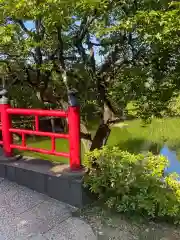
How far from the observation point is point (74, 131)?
314 cm

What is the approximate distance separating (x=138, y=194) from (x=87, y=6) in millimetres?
1802

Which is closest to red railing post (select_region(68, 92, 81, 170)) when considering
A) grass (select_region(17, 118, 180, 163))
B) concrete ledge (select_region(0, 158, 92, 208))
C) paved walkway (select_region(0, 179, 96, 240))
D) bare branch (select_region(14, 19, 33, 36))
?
concrete ledge (select_region(0, 158, 92, 208))

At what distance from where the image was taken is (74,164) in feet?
10.6

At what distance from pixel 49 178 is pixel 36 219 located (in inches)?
21.3

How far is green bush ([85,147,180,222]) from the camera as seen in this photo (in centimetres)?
279

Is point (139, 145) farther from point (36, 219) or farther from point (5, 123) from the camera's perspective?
point (36, 219)

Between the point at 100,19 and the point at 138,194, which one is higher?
the point at 100,19

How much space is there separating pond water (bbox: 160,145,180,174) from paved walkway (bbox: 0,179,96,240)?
3397 mm

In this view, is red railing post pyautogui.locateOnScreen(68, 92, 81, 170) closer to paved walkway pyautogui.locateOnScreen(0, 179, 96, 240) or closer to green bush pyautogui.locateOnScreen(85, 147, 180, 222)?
green bush pyautogui.locateOnScreen(85, 147, 180, 222)

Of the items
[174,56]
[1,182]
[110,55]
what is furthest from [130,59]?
[1,182]

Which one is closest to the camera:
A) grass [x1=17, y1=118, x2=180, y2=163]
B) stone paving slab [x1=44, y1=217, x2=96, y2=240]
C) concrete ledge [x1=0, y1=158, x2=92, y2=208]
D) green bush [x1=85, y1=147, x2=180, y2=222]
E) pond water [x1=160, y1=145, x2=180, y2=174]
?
stone paving slab [x1=44, y1=217, x2=96, y2=240]

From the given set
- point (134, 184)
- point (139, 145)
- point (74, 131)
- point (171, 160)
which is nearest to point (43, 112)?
point (74, 131)

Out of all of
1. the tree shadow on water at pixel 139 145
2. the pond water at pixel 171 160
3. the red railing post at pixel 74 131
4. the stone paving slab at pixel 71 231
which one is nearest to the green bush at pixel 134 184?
the red railing post at pixel 74 131

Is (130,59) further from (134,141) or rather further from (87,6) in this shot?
(134,141)
